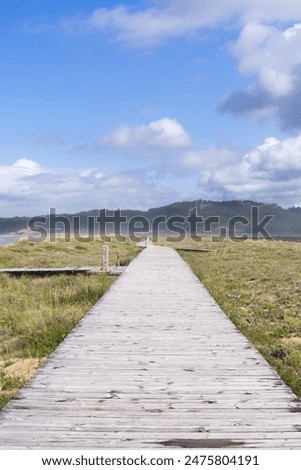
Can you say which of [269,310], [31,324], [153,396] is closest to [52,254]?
[269,310]

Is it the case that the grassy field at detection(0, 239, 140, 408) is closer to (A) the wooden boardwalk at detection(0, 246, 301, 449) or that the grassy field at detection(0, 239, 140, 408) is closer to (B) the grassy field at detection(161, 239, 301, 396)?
(A) the wooden boardwalk at detection(0, 246, 301, 449)

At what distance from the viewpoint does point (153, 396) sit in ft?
16.9

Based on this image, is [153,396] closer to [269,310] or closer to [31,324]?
[31,324]

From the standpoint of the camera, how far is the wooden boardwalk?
162 inches

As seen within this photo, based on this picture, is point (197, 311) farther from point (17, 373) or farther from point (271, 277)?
point (271, 277)

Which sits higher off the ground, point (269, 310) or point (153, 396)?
point (153, 396)

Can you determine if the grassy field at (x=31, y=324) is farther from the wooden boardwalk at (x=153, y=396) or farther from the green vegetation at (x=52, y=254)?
the green vegetation at (x=52, y=254)

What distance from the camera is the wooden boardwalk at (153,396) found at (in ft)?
13.5

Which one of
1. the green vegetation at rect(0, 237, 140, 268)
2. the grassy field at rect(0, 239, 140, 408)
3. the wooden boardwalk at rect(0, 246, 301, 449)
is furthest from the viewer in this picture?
the green vegetation at rect(0, 237, 140, 268)

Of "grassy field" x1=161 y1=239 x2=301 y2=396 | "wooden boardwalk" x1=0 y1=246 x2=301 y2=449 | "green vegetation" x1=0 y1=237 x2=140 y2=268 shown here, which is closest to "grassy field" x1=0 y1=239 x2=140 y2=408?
"wooden boardwalk" x1=0 y1=246 x2=301 y2=449

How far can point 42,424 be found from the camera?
432cm

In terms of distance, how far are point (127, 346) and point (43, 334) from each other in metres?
3.59
